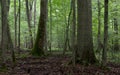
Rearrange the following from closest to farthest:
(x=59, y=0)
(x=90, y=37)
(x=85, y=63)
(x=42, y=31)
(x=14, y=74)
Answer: (x=14, y=74) → (x=85, y=63) → (x=90, y=37) → (x=42, y=31) → (x=59, y=0)

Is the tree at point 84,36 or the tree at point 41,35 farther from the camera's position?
the tree at point 41,35

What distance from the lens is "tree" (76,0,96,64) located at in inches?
432

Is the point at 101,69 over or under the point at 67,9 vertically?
under

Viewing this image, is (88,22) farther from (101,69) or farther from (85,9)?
(101,69)

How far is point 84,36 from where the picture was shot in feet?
37.2

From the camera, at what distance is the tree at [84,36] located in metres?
11.0

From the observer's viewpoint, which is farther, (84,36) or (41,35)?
(41,35)

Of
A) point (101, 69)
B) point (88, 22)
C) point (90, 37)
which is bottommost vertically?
point (101, 69)

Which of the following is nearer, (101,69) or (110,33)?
(101,69)

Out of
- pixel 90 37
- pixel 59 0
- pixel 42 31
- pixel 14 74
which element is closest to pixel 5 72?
pixel 14 74

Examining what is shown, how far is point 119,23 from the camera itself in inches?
1105

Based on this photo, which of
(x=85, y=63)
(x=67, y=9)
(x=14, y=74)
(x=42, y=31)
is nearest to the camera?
Result: (x=14, y=74)

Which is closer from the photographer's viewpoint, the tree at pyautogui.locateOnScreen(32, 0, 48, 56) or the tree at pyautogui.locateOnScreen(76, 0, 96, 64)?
the tree at pyautogui.locateOnScreen(76, 0, 96, 64)

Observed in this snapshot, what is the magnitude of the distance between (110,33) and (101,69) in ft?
52.8
